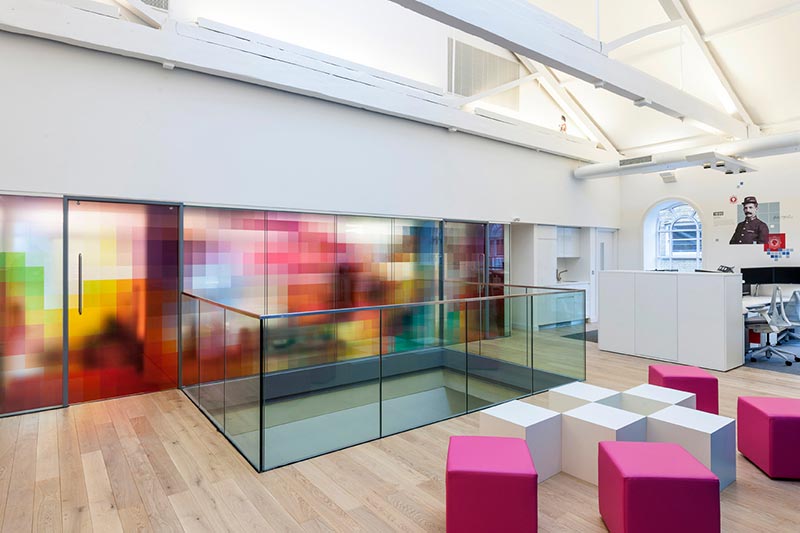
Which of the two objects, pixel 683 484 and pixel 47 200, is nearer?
pixel 683 484

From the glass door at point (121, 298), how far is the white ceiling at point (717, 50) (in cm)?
636

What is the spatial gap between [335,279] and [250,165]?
6.17 ft

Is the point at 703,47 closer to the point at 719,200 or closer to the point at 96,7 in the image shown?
the point at 719,200

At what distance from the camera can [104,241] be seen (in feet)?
16.1

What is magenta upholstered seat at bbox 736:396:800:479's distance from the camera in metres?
3.23

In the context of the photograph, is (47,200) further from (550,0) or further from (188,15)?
(550,0)

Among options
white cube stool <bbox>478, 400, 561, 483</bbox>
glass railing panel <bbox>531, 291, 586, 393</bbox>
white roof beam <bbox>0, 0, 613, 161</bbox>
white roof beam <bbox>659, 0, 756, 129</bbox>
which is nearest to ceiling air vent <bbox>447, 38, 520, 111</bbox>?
white roof beam <bbox>0, 0, 613, 161</bbox>

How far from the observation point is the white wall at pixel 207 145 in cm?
451

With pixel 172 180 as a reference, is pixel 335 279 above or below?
below

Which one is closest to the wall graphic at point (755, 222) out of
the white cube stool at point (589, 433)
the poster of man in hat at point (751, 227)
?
the poster of man in hat at point (751, 227)

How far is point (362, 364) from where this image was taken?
4.80m

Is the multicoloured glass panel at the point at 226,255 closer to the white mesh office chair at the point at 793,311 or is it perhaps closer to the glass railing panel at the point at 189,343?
the glass railing panel at the point at 189,343

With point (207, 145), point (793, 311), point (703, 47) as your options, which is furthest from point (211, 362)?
point (793, 311)

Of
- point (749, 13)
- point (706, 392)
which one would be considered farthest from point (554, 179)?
point (706, 392)
